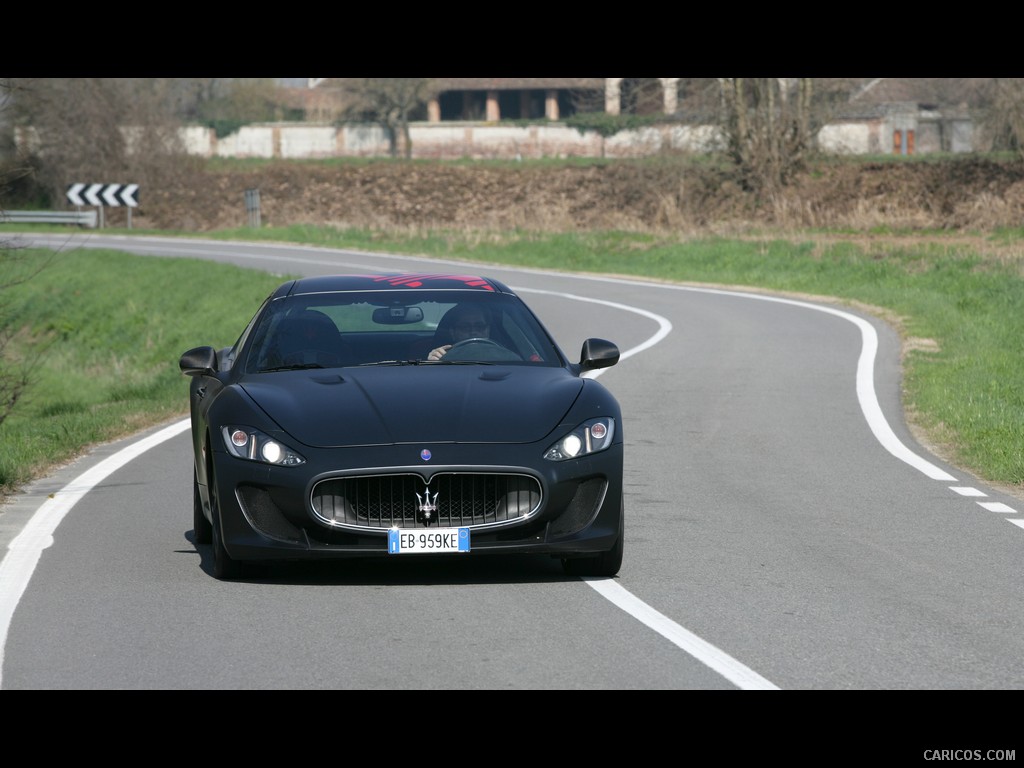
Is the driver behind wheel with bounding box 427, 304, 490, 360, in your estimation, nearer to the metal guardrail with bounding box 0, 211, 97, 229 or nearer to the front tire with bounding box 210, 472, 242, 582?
the front tire with bounding box 210, 472, 242, 582

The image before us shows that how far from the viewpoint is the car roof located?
9633mm

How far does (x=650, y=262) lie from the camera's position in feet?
137

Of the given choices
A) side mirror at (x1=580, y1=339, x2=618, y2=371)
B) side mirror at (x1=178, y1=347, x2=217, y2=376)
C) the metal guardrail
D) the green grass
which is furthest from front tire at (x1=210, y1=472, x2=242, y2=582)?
the metal guardrail

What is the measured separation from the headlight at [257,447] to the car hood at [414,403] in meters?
0.10

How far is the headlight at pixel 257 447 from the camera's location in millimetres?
7785

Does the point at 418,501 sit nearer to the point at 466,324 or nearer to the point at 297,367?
the point at 297,367

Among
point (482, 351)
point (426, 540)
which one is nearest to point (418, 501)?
point (426, 540)

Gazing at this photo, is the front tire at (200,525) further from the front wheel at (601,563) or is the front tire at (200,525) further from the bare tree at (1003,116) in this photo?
the bare tree at (1003,116)

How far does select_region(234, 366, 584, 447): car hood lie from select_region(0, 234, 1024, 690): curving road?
0.76m

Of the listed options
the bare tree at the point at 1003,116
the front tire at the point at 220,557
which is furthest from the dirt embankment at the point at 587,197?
the front tire at the point at 220,557

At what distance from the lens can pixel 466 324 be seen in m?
9.32

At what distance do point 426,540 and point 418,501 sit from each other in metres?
0.19
